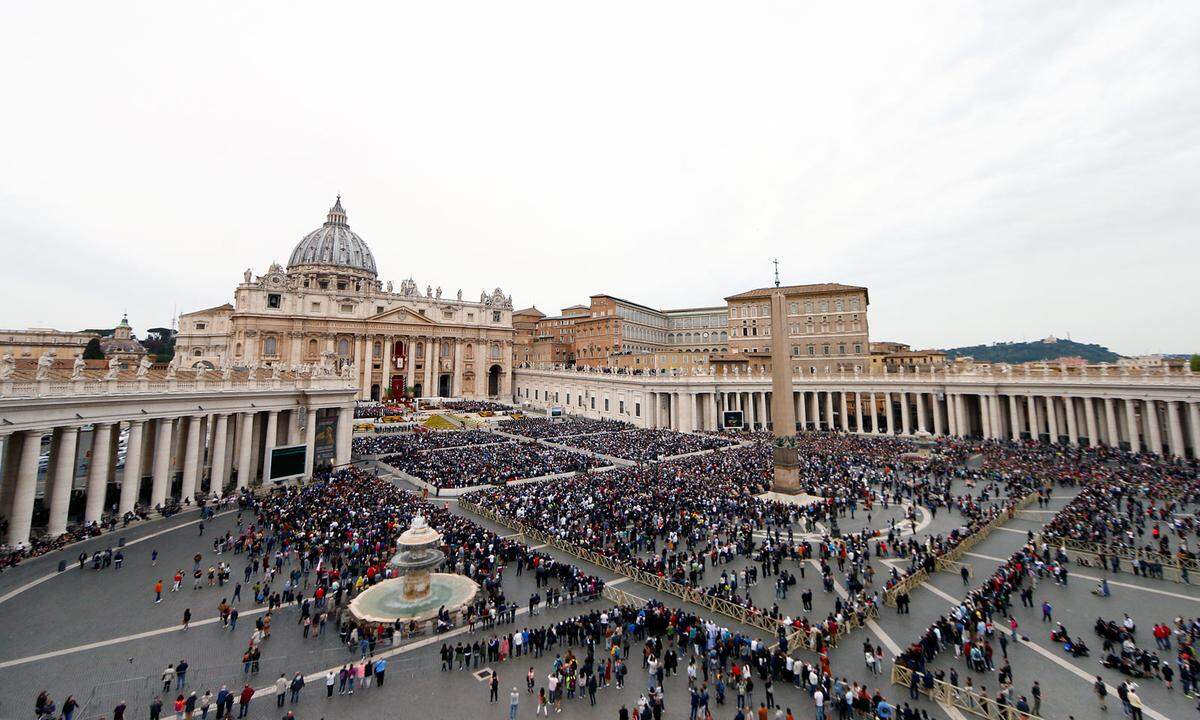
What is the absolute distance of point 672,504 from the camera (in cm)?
2434

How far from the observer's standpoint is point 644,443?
141 feet

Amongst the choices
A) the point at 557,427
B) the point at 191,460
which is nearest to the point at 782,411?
the point at 557,427

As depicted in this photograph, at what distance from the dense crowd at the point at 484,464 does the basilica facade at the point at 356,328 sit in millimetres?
36118

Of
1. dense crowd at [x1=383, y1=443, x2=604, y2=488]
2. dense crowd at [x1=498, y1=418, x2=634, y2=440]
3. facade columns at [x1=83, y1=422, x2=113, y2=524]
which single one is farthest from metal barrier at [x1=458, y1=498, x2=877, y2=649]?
dense crowd at [x1=498, y1=418, x2=634, y2=440]

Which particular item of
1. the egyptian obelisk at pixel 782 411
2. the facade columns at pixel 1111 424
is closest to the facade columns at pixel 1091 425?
the facade columns at pixel 1111 424

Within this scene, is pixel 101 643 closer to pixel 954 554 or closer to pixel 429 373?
pixel 954 554

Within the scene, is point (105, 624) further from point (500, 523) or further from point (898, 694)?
point (898, 694)

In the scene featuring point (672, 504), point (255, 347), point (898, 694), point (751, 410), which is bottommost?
point (898, 694)

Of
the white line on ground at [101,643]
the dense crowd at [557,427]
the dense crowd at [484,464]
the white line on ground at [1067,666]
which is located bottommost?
the white line on ground at [1067,666]

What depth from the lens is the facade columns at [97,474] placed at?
2217cm

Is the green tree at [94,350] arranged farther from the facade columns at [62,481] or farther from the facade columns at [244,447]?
the facade columns at [62,481]

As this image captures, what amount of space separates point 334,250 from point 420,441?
7081 cm

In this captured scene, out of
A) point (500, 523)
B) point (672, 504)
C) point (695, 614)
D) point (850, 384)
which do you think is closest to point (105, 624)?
point (500, 523)

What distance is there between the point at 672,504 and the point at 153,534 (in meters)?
24.1
